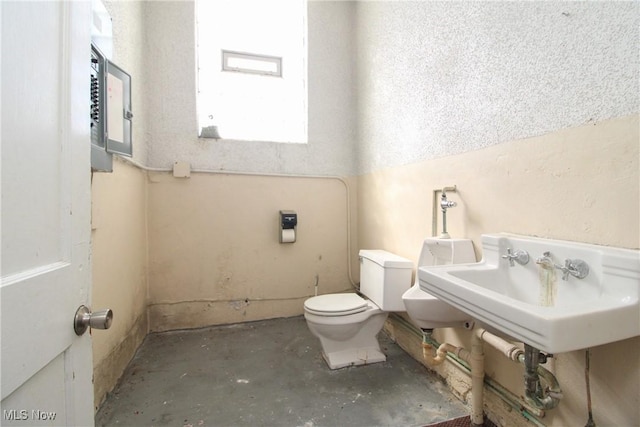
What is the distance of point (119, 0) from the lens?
1.68 m

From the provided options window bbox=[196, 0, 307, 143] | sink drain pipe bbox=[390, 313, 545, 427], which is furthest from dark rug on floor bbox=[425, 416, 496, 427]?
window bbox=[196, 0, 307, 143]

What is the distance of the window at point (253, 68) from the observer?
2365mm

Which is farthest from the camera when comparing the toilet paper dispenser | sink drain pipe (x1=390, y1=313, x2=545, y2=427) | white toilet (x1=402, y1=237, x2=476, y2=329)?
the toilet paper dispenser

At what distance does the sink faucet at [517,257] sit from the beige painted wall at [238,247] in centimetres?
157

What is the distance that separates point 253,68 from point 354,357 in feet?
7.93

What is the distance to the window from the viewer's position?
237cm

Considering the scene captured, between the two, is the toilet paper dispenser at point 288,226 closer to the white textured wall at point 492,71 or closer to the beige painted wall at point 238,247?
the beige painted wall at point 238,247

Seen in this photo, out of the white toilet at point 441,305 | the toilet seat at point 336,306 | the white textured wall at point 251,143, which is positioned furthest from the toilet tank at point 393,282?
the white textured wall at point 251,143

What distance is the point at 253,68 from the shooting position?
2.45 m

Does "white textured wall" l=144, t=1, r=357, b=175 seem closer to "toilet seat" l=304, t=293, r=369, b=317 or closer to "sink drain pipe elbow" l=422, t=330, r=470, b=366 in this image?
"toilet seat" l=304, t=293, r=369, b=317

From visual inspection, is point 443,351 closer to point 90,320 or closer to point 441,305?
point 441,305

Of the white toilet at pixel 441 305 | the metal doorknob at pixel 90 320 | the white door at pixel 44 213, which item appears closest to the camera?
the white door at pixel 44 213

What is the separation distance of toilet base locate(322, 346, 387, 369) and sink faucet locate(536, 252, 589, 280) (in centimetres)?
119

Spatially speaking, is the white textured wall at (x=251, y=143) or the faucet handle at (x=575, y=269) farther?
the white textured wall at (x=251, y=143)
